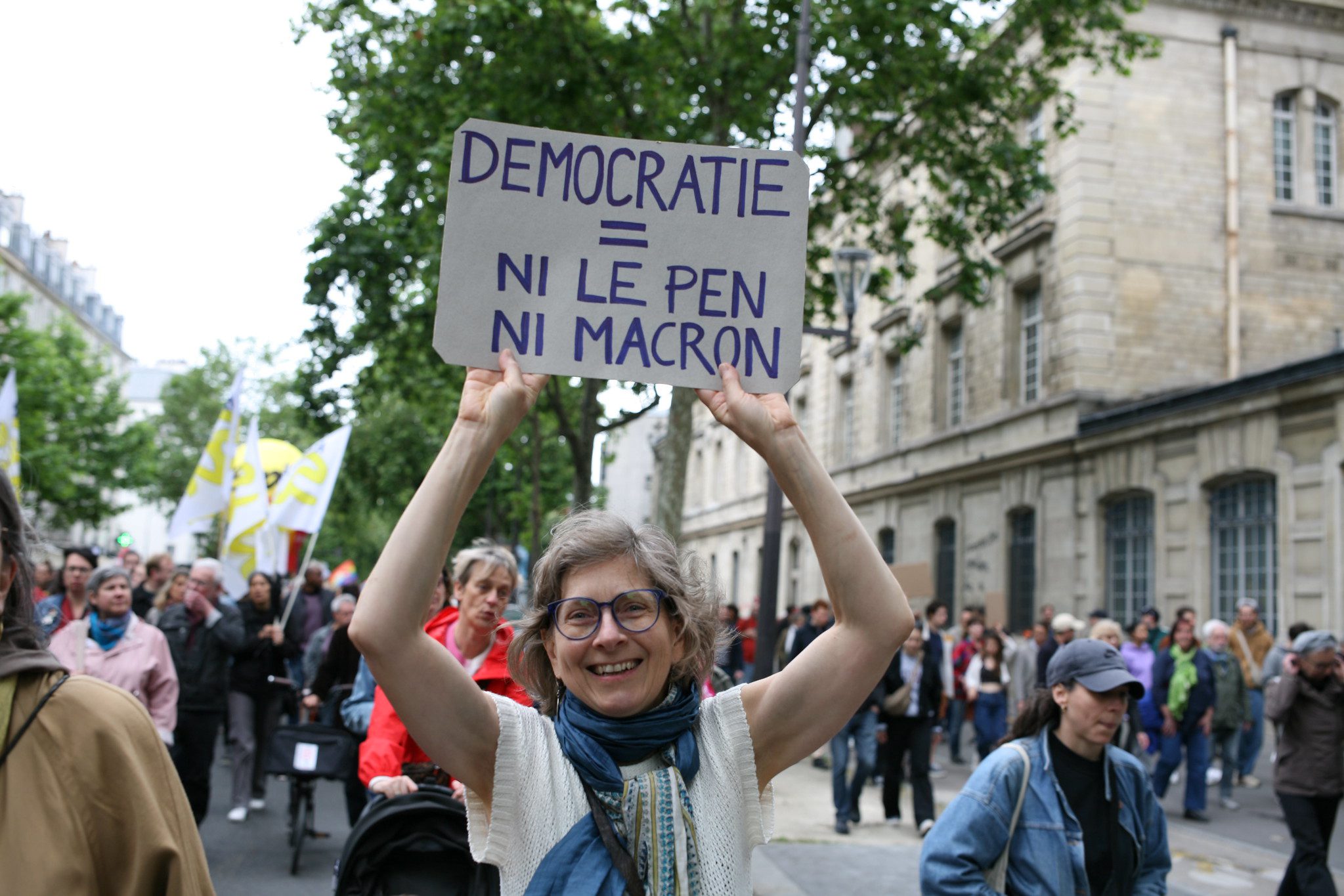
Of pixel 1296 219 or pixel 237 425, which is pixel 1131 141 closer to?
pixel 1296 219

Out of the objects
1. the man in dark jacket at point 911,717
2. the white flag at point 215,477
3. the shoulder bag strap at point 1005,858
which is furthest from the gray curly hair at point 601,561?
the white flag at point 215,477

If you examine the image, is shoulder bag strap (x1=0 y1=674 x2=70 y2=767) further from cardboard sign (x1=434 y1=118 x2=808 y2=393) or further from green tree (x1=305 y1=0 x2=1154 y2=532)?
green tree (x1=305 y1=0 x2=1154 y2=532)

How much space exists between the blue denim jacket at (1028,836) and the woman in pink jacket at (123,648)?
456cm

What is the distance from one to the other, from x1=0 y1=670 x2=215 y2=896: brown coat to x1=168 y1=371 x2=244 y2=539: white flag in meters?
11.6

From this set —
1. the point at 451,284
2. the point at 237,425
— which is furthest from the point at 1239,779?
the point at 451,284

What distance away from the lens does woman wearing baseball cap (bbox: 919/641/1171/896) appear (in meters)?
3.49

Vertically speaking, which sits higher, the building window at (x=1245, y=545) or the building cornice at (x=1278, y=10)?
the building cornice at (x=1278, y=10)

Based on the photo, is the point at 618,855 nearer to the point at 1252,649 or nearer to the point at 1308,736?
the point at 1308,736

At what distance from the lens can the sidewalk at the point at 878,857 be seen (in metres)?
A: 8.42

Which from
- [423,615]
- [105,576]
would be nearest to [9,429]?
[105,576]

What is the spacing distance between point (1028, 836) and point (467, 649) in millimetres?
2330

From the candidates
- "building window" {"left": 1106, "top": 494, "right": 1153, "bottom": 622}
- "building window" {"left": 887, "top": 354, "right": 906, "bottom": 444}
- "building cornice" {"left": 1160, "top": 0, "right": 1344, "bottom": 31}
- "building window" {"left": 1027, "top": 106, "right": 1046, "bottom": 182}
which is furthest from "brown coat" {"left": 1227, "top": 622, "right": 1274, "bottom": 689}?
"building window" {"left": 887, "top": 354, "right": 906, "bottom": 444}

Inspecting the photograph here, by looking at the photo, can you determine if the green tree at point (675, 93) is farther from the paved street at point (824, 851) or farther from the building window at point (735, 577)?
the building window at point (735, 577)

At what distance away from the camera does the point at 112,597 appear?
6.53 metres
